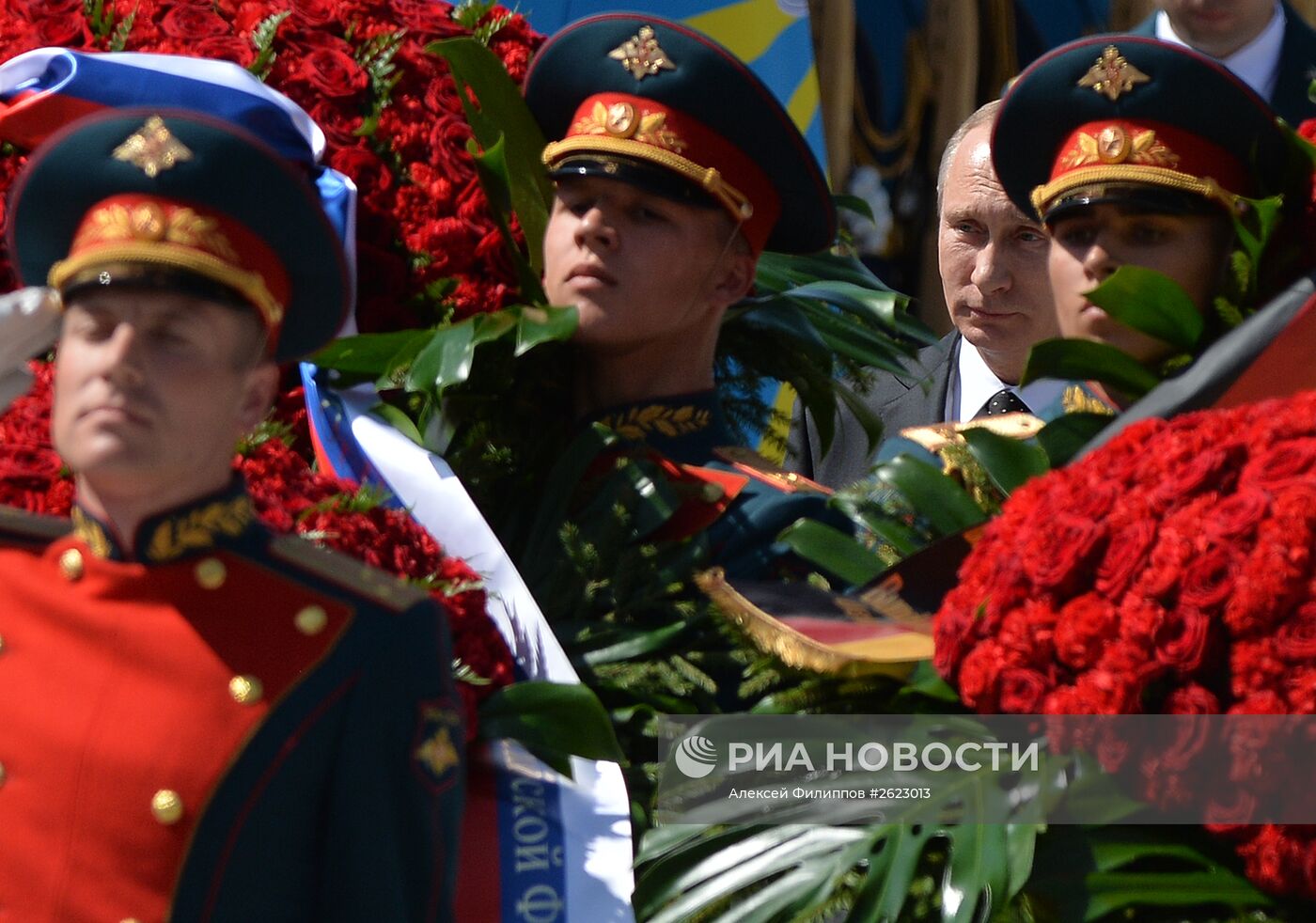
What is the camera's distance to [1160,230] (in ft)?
10.5

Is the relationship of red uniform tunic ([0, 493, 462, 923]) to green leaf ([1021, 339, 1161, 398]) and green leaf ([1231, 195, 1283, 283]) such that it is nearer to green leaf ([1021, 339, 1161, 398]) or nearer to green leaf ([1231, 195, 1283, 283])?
green leaf ([1021, 339, 1161, 398])

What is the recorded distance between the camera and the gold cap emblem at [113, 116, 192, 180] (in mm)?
2385

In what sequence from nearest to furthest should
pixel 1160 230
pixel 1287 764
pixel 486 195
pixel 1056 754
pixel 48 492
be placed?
pixel 1287 764
pixel 1056 754
pixel 48 492
pixel 1160 230
pixel 486 195

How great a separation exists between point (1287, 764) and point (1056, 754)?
26cm

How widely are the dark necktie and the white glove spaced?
7.67 ft

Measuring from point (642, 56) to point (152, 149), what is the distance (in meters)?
1.40

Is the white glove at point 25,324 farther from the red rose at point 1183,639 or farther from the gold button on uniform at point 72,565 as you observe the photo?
the red rose at point 1183,639

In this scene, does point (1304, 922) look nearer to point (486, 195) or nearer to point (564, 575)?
point (564, 575)

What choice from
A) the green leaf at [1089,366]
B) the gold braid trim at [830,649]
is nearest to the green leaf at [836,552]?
the gold braid trim at [830,649]

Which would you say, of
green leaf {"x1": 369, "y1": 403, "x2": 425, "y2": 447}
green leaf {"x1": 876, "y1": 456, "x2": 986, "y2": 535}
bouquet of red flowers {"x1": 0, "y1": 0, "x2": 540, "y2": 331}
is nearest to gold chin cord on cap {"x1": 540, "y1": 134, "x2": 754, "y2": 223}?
bouquet of red flowers {"x1": 0, "y1": 0, "x2": 540, "y2": 331}

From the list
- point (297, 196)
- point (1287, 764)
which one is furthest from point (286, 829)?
point (1287, 764)

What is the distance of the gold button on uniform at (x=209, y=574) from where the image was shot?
2404mm

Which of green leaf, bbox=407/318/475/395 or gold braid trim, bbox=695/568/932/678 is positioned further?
green leaf, bbox=407/318/475/395

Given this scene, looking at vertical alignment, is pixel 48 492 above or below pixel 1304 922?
above
